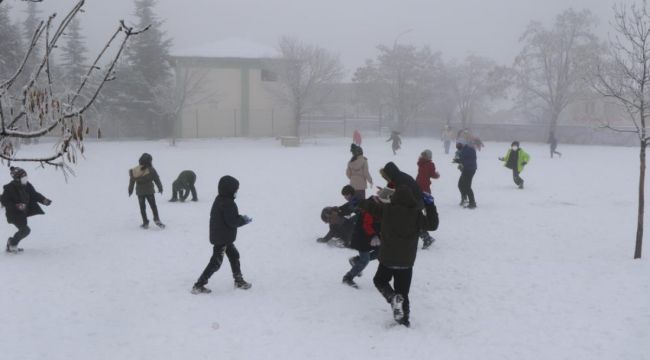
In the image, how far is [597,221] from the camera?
12.4 m

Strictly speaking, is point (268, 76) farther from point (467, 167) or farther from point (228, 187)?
point (228, 187)

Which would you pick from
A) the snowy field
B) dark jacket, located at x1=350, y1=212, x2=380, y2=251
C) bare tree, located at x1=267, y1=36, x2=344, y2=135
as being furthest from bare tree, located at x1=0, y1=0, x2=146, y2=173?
bare tree, located at x1=267, y1=36, x2=344, y2=135

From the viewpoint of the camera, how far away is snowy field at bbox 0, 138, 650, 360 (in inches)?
233

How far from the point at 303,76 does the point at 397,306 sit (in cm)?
4302

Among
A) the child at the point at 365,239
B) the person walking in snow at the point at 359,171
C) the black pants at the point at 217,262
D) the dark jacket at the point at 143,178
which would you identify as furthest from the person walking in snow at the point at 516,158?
the black pants at the point at 217,262

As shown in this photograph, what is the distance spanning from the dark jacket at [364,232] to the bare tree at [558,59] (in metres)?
40.6

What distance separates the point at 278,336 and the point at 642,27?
717 centimetres

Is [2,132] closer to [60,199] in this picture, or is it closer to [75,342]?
[75,342]

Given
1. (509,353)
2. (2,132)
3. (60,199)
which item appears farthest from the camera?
(60,199)

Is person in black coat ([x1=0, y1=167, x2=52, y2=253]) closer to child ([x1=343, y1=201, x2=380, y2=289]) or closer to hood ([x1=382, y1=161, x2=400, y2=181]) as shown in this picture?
child ([x1=343, y1=201, x2=380, y2=289])

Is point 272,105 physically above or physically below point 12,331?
above

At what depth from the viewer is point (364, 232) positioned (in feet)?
23.7

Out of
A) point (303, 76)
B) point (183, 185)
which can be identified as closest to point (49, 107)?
point (183, 185)

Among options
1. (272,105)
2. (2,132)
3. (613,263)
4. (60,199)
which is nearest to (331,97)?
(272,105)
